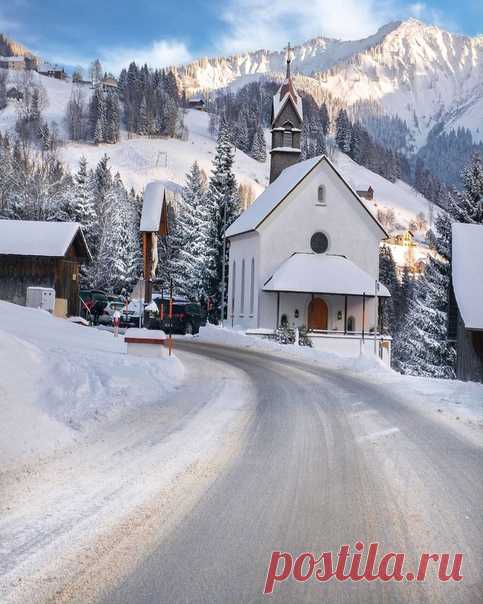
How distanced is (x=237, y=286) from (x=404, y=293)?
212 ft

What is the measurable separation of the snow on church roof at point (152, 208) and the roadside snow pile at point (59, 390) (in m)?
4.18

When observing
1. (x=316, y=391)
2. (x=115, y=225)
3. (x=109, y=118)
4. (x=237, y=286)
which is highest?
(x=109, y=118)

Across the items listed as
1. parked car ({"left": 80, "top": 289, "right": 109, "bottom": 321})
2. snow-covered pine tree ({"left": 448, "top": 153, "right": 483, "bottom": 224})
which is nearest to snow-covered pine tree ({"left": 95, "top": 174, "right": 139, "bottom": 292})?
parked car ({"left": 80, "top": 289, "right": 109, "bottom": 321})

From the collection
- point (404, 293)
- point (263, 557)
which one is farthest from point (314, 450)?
point (404, 293)

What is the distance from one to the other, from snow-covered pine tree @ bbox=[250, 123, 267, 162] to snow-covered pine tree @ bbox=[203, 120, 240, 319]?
130 meters

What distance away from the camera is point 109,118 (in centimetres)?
A: 17362

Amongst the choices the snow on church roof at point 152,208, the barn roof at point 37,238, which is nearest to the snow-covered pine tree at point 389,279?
the barn roof at point 37,238

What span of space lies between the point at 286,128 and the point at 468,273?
2517cm

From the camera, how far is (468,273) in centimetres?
3164

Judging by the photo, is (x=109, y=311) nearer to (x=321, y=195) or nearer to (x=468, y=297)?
(x=321, y=195)

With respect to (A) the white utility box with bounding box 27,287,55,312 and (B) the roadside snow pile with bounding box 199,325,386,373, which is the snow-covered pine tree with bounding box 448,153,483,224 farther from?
(A) the white utility box with bounding box 27,287,55,312

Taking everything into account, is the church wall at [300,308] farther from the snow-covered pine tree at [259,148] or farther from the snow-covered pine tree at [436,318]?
the snow-covered pine tree at [259,148]

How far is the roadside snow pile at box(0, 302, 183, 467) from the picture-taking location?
7.68 metres

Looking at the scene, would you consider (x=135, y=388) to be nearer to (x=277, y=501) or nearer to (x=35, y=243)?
(x=277, y=501)
